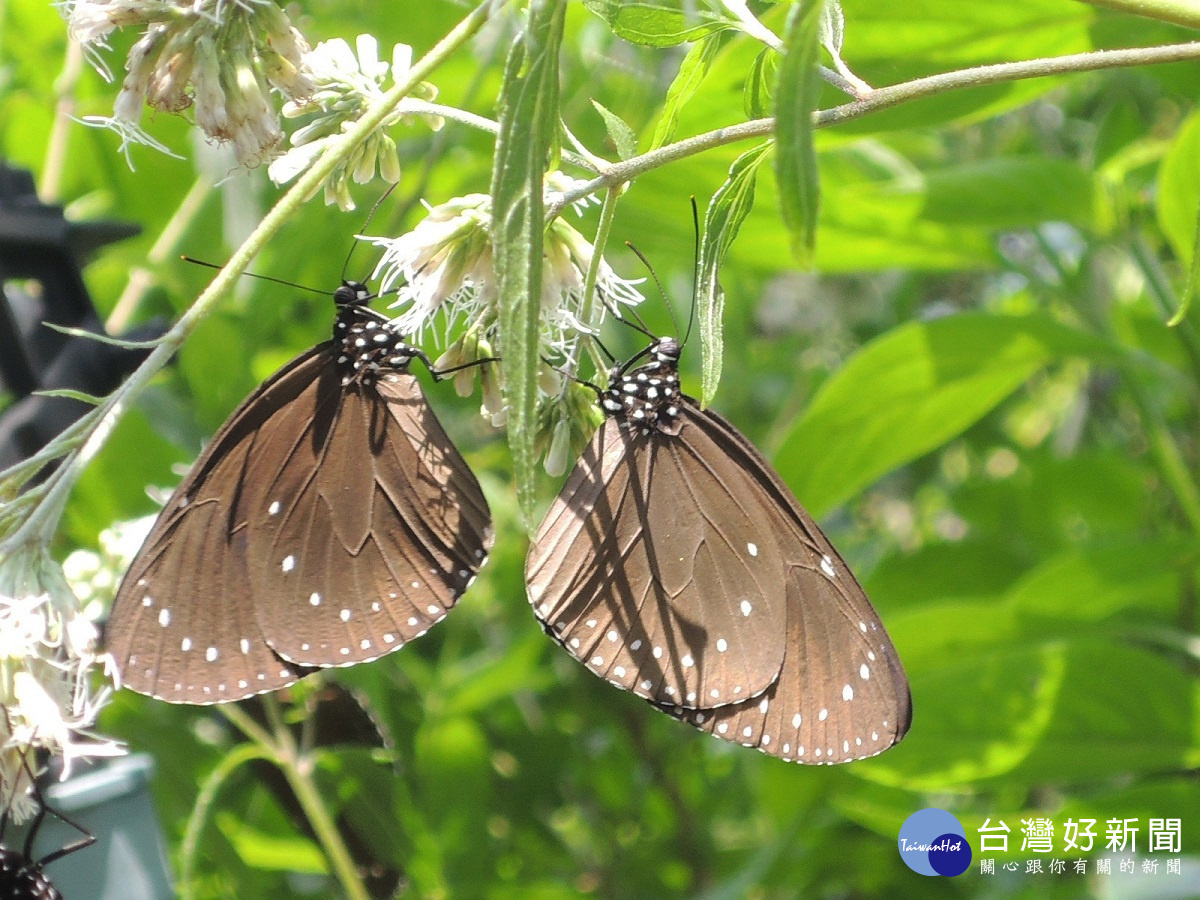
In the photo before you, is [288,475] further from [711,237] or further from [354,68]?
[711,237]

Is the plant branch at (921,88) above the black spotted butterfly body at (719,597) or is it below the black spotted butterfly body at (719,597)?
above

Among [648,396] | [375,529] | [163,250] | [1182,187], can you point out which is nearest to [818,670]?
[648,396]

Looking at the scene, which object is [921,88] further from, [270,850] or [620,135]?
[270,850]

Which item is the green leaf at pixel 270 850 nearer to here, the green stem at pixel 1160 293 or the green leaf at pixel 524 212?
the green leaf at pixel 524 212

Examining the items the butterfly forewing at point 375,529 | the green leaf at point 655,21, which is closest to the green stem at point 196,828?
the butterfly forewing at point 375,529

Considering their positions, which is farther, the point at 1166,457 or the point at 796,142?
the point at 1166,457

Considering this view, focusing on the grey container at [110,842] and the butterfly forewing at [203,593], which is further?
the grey container at [110,842]
